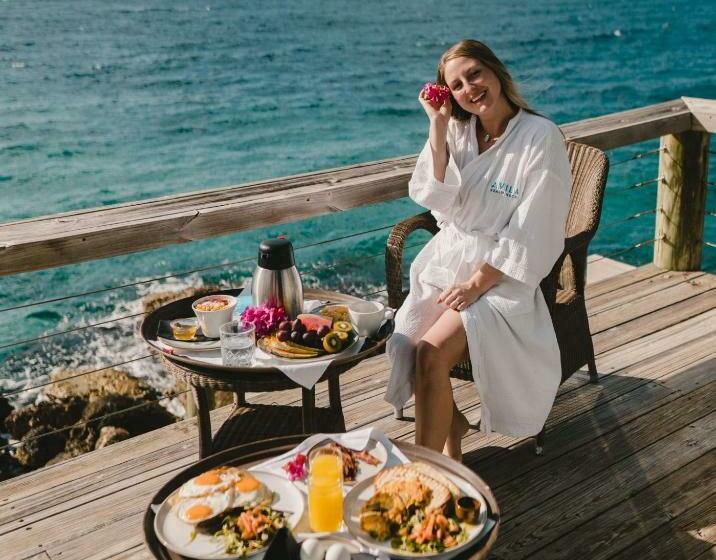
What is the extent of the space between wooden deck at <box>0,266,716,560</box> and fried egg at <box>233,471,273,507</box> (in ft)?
2.84

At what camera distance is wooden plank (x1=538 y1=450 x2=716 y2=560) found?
2.13 m

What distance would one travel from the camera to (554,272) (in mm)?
2447

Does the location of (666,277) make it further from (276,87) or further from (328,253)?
(276,87)

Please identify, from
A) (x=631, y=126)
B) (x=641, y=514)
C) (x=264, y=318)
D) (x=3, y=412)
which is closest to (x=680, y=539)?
(x=641, y=514)

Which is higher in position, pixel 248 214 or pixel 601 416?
pixel 248 214

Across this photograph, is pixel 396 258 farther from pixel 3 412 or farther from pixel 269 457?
pixel 3 412

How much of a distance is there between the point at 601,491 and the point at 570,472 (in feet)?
0.40

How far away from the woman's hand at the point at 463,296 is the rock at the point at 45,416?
10.3 ft

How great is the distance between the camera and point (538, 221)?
2.29m

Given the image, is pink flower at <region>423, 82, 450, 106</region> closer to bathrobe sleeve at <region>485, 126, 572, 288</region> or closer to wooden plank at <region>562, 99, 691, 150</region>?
bathrobe sleeve at <region>485, 126, 572, 288</region>

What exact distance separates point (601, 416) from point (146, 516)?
1805 millimetres

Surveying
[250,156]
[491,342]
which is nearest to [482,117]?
[491,342]

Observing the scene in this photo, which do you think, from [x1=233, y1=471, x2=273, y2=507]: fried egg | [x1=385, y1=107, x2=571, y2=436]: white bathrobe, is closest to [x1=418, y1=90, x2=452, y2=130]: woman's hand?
[x1=385, y1=107, x2=571, y2=436]: white bathrobe

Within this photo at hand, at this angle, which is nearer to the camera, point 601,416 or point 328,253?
point 601,416
